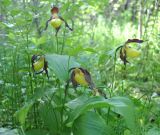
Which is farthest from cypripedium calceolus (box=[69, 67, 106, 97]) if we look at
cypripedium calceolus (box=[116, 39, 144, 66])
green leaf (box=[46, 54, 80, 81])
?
cypripedium calceolus (box=[116, 39, 144, 66])

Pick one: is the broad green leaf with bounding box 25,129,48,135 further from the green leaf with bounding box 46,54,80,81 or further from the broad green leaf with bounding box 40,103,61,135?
the green leaf with bounding box 46,54,80,81

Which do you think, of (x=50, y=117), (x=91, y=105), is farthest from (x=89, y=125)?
(x=50, y=117)

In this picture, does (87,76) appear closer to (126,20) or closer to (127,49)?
(127,49)

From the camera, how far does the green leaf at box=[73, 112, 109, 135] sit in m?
1.18

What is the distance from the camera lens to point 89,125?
3.94ft

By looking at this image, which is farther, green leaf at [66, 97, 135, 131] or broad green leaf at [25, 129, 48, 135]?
broad green leaf at [25, 129, 48, 135]

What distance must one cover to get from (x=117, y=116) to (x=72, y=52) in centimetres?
49

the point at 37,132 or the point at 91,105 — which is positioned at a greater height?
the point at 91,105

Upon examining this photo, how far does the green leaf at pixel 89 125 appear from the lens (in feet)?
3.88

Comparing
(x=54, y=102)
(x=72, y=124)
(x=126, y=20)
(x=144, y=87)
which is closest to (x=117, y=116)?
(x=54, y=102)

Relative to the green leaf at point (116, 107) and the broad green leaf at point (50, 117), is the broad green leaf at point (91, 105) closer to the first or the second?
the green leaf at point (116, 107)

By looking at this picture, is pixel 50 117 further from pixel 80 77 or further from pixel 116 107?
pixel 116 107

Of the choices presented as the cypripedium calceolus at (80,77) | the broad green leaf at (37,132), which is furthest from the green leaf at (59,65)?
the broad green leaf at (37,132)

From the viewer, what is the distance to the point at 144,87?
320cm
